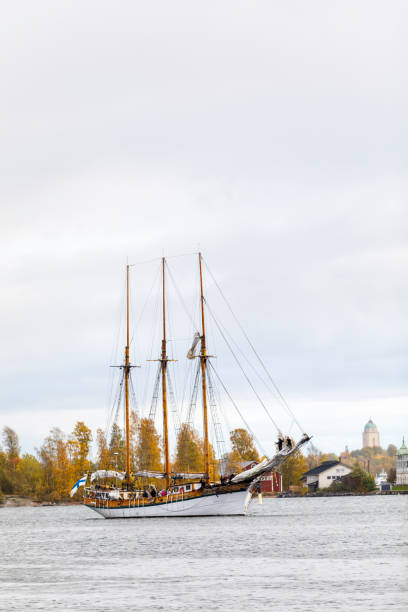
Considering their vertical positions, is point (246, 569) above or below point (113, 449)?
below

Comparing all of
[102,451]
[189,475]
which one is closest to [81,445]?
[102,451]

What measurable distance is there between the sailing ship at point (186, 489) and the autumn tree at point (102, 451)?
3005 cm

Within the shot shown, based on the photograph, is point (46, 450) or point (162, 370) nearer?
point (162, 370)

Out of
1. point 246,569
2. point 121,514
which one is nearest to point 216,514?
point 121,514

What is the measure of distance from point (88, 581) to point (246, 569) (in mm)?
9514

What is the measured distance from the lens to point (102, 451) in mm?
181875

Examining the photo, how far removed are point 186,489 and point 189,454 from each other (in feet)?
219

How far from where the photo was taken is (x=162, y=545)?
7644 cm

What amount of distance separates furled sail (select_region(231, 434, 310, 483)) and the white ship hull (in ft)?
13.4

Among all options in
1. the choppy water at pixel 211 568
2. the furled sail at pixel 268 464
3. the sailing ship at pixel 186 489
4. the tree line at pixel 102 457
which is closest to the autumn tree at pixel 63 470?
the tree line at pixel 102 457

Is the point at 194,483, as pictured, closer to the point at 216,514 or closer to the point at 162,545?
the point at 216,514

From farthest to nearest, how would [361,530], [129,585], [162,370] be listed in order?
[162,370] < [361,530] < [129,585]

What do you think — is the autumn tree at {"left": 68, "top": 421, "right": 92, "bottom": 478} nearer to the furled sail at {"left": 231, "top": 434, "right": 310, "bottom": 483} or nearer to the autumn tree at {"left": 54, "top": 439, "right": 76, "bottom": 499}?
the autumn tree at {"left": 54, "top": 439, "right": 76, "bottom": 499}

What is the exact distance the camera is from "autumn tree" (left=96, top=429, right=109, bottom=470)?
6565 inches
